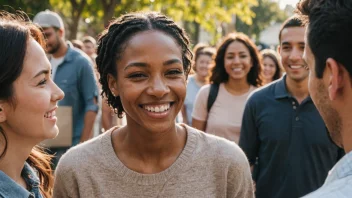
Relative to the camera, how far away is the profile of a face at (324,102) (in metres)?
2.12

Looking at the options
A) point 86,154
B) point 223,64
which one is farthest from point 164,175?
point 223,64

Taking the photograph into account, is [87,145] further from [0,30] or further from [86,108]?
[86,108]

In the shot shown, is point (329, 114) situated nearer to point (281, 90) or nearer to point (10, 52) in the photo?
point (10, 52)

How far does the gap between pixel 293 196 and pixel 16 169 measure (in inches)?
97.0

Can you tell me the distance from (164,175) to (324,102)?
118 cm

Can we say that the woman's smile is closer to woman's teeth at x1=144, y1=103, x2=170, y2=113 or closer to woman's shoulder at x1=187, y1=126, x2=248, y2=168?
woman's teeth at x1=144, y1=103, x2=170, y2=113

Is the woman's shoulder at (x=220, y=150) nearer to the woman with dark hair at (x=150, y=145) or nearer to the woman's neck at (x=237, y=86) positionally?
the woman with dark hair at (x=150, y=145)

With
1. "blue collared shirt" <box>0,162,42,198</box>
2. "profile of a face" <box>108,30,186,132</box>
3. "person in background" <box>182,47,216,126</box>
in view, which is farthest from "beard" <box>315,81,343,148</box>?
"person in background" <box>182,47,216,126</box>

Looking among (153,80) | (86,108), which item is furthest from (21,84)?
(86,108)

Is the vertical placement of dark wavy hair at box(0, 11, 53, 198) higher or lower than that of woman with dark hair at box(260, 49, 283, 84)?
higher

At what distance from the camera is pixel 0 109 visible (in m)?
2.87

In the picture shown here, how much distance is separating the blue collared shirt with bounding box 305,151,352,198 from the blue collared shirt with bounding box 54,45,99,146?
512 centimetres

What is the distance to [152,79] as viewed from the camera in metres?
3.05

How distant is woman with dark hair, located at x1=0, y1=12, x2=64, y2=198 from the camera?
2814 millimetres
